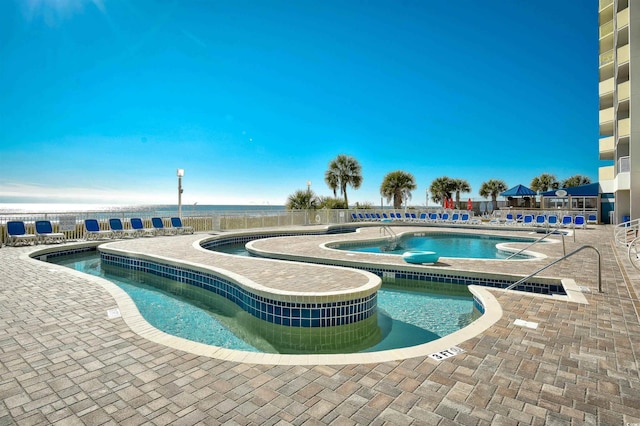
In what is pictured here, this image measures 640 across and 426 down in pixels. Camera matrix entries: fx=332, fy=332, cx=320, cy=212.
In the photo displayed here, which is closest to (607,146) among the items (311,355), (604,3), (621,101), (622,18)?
(621,101)

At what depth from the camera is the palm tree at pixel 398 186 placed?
32.5 m

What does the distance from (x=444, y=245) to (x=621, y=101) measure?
13.8 meters

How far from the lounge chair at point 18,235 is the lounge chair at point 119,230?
8.17ft

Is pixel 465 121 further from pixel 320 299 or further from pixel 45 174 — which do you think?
pixel 45 174

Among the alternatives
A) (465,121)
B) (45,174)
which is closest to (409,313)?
(465,121)

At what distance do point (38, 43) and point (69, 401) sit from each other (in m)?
18.0

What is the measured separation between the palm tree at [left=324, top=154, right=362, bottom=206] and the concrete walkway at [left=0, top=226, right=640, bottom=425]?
2599 centimetres

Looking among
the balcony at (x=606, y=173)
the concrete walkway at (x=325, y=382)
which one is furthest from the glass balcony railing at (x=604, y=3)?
the concrete walkway at (x=325, y=382)

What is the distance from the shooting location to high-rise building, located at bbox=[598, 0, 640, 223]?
16219mm

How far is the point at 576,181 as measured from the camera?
48656 mm

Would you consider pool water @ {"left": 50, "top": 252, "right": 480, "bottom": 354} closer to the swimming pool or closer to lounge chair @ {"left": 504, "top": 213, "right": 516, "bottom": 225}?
the swimming pool

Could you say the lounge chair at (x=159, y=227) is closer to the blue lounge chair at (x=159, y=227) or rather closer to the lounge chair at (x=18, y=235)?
the blue lounge chair at (x=159, y=227)

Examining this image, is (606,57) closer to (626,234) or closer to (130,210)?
(626,234)

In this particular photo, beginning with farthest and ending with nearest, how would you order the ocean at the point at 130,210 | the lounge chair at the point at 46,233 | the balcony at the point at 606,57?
the balcony at the point at 606,57 < the ocean at the point at 130,210 < the lounge chair at the point at 46,233
